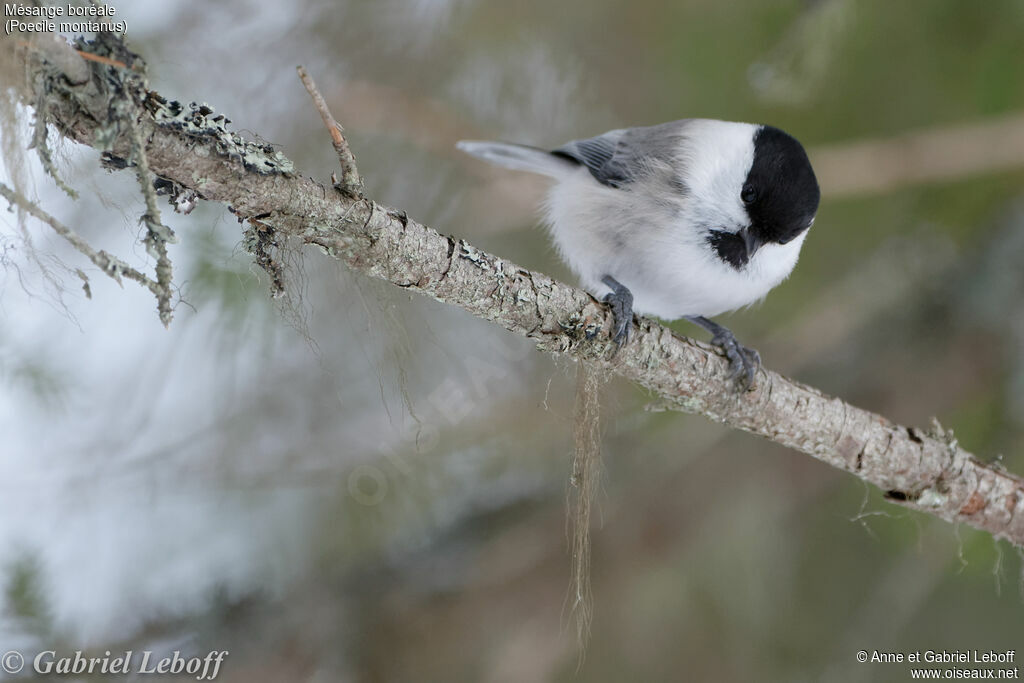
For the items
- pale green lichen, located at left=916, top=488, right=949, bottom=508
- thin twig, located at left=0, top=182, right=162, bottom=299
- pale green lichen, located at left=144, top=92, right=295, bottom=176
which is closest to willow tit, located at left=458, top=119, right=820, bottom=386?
pale green lichen, located at left=916, top=488, right=949, bottom=508

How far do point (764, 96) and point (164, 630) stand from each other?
1733mm

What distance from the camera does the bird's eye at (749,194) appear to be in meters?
1.38

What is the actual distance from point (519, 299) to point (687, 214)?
0.52 metres

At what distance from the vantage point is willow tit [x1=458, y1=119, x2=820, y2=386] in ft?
4.50

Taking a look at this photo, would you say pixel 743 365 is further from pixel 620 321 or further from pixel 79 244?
pixel 79 244

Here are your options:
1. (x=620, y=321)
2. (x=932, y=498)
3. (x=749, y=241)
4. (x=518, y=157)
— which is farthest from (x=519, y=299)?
(x=932, y=498)

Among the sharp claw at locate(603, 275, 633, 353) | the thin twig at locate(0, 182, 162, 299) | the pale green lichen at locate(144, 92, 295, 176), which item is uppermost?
the sharp claw at locate(603, 275, 633, 353)

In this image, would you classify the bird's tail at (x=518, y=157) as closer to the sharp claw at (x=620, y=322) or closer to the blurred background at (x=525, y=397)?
the blurred background at (x=525, y=397)

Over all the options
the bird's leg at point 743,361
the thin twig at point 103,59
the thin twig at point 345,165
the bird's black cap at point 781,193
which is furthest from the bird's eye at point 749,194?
the thin twig at point 103,59

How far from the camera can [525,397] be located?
1740 millimetres

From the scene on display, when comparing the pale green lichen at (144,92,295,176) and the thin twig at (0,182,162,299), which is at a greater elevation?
the pale green lichen at (144,92,295,176)

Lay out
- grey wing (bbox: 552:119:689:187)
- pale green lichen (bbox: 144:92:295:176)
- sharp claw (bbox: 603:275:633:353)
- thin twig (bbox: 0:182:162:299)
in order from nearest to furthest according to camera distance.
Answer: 1. thin twig (bbox: 0:182:162:299)
2. pale green lichen (bbox: 144:92:295:176)
3. sharp claw (bbox: 603:275:633:353)
4. grey wing (bbox: 552:119:689:187)

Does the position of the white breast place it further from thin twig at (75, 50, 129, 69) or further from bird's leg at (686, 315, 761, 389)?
thin twig at (75, 50, 129, 69)

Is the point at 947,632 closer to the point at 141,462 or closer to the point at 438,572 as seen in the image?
the point at 438,572
